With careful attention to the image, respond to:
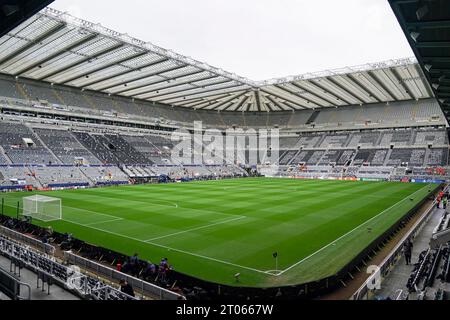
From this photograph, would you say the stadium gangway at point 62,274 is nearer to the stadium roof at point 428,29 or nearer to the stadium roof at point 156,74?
the stadium roof at point 428,29

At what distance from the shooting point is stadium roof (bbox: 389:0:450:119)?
351 inches

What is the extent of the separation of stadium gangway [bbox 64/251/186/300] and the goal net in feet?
35.2

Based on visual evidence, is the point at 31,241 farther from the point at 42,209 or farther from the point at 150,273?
the point at 42,209

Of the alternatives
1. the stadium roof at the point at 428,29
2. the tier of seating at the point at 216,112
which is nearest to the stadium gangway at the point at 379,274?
the stadium roof at the point at 428,29

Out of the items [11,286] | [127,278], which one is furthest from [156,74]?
[11,286]

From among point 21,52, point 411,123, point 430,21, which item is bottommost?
point 430,21

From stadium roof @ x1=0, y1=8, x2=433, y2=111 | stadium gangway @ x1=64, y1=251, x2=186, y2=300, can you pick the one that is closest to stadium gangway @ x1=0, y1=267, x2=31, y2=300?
stadium gangway @ x1=64, y1=251, x2=186, y2=300

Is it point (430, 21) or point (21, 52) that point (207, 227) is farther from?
point (21, 52)

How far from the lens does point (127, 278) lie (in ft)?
37.9

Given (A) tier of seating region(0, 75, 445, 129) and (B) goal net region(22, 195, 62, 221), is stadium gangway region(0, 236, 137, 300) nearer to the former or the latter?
(B) goal net region(22, 195, 62, 221)
